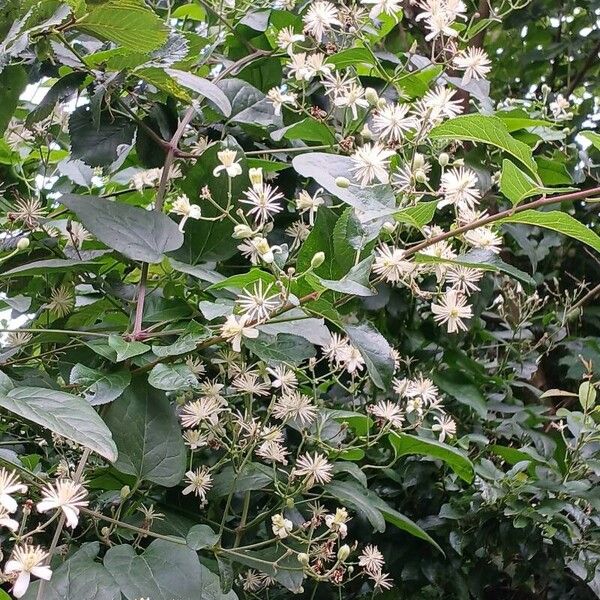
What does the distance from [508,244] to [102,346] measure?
0.84m

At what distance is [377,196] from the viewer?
54cm

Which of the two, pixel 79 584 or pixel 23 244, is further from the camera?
pixel 23 244

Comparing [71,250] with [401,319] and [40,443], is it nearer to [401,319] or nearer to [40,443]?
[40,443]

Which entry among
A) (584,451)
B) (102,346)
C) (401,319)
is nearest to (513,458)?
(584,451)

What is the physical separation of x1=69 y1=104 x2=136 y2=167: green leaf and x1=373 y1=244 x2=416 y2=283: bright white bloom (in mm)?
292

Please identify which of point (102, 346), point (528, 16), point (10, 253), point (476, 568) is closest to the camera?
point (102, 346)

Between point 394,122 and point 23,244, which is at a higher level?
point 394,122

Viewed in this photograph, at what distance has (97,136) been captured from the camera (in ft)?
2.36

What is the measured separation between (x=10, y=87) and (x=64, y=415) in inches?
13.9

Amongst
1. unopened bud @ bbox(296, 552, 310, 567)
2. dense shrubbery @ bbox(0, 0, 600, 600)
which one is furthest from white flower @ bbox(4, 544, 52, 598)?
unopened bud @ bbox(296, 552, 310, 567)

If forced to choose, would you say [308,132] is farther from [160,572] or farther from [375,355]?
[160,572]

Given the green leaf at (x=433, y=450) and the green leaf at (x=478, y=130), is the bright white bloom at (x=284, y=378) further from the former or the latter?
the green leaf at (x=478, y=130)

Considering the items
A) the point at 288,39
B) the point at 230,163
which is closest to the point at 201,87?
the point at 230,163

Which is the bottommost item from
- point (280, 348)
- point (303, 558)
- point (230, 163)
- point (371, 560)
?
point (371, 560)
